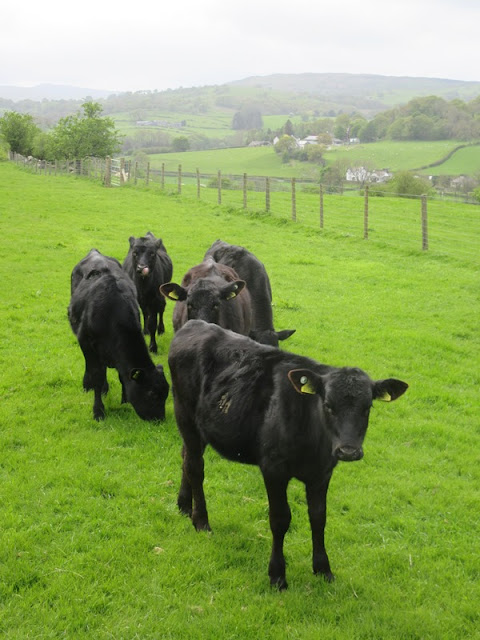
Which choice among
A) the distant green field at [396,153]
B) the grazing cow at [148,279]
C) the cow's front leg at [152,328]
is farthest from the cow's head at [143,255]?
the distant green field at [396,153]

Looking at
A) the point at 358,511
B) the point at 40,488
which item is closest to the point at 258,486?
the point at 358,511

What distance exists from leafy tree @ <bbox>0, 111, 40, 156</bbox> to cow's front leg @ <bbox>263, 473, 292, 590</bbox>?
66337 mm

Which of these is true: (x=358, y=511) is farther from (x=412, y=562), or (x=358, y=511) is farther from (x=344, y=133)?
(x=344, y=133)

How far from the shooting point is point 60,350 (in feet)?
32.1

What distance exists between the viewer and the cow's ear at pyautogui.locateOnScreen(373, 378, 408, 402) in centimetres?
405

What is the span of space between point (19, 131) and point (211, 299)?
211 feet

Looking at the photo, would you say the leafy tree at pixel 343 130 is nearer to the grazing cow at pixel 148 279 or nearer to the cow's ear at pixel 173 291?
the grazing cow at pixel 148 279

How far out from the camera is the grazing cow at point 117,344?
7.19 meters

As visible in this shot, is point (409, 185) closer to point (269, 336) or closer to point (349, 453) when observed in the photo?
point (269, 336)

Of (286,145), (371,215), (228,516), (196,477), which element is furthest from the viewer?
(286,145)

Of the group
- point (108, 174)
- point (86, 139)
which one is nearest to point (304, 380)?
point (108, 174)

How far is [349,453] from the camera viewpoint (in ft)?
12.4

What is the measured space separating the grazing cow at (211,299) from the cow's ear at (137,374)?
0.78 m

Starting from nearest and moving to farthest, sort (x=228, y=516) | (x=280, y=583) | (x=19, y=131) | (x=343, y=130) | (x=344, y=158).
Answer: (x=280, y=583), (x=228, y=516), (x=19, y=131), (x=344, y=158), (x=343, y=130)
